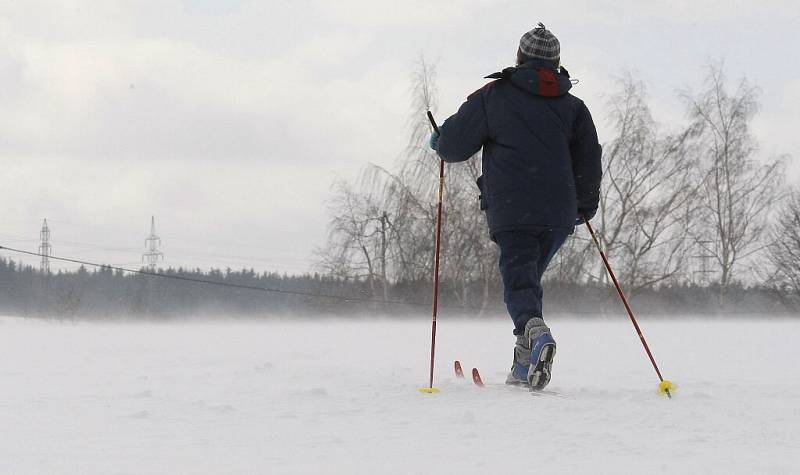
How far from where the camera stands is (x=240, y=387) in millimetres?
4078

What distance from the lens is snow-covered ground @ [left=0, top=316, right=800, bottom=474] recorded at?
2.46 meters

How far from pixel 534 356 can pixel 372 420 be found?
1248mm

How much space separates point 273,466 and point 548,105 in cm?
269

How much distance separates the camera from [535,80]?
445cm

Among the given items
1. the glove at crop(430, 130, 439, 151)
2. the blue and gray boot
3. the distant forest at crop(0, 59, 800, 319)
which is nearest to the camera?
the blue and gray boot

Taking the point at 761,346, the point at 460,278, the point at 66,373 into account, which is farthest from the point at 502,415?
the point at 460,278

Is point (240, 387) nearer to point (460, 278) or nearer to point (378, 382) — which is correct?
point (378, 382)

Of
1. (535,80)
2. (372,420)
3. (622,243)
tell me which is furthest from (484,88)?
(622,243)

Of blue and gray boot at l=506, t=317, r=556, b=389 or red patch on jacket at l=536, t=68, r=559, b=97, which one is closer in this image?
blue and gray boot at l=506, t=317, r=556, b=389

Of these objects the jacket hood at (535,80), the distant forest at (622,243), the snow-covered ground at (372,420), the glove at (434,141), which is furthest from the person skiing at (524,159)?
the distant forest at (622,243)

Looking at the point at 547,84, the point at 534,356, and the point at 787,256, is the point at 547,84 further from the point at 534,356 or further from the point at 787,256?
the point at 787,256

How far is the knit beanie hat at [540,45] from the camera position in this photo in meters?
4.57

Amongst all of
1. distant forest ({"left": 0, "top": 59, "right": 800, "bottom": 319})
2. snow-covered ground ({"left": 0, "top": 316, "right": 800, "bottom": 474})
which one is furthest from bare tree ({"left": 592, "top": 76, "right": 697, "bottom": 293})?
snow-covered ground ({"left": 0, "top": 316, "right": 800, "bottom": 474})

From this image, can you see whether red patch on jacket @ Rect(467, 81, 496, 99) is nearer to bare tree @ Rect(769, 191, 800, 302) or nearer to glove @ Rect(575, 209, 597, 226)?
glove @ Rect(575, 209, 597, 226)
